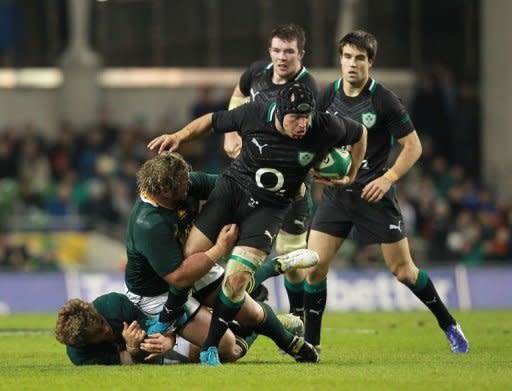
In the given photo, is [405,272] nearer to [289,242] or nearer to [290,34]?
[289,242]

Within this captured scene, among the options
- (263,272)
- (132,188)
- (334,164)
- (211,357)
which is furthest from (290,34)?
(132,188)

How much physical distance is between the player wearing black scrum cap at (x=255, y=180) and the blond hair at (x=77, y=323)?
85cm

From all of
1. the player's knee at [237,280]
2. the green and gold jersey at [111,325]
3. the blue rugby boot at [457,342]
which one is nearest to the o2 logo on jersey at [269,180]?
the player's knee at [237,280]

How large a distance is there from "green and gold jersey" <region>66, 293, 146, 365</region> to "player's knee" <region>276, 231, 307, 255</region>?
1681 millimetres

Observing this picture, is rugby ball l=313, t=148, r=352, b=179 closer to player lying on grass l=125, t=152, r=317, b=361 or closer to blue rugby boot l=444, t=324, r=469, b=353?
player lying on grass l=125, t=152, r=317, b=361

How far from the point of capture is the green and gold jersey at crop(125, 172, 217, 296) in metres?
9.69

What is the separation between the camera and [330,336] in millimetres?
13500

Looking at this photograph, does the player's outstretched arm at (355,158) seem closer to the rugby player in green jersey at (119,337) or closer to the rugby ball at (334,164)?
the rugby ball at (334,164)

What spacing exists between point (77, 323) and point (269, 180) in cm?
179

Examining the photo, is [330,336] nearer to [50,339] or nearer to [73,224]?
[50,339]

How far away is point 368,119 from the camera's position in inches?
437

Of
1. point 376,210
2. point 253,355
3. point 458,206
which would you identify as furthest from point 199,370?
point 458,206

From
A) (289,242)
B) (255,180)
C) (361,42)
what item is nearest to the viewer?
(255,180)

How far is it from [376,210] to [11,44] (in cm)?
1807
